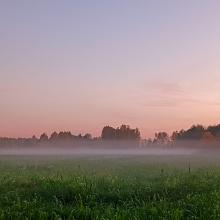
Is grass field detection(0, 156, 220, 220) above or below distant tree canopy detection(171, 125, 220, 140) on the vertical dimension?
below

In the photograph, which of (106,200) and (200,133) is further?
(200,133)

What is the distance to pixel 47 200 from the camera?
64.5ft

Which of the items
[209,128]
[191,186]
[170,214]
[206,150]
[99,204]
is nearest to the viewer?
[170,214]

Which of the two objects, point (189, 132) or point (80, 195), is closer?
point (80, 195)

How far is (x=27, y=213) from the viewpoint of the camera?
16734mm

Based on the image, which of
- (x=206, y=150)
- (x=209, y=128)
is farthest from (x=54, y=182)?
(x=209, y=128)

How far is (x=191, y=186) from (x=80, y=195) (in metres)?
5.71

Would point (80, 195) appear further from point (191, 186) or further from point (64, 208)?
point (191, 186)

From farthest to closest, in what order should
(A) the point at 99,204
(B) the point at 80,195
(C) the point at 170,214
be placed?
1. (B) the point at 80,195
2. (A) the point at 99,204
3. (C) the point at 170,214

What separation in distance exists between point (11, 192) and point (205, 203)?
28.3ft

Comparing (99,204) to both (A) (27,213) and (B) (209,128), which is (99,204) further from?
(B) (209,128)

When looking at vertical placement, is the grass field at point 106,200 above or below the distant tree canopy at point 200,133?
below

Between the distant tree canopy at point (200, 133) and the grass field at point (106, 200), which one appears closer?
the grass field at point (106, 200)

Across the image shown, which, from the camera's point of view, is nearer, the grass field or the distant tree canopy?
the grass field
